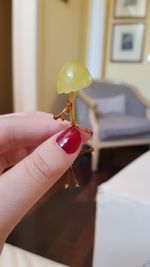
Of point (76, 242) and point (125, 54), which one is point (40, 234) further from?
point (125, 54)

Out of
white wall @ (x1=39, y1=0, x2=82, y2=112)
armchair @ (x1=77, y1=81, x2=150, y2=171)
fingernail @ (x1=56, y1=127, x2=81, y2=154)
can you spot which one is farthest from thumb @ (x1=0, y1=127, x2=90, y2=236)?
white wall @ (x1=39, y1=0, x2=82, y2=112)

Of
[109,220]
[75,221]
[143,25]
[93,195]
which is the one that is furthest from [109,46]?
[109,220]

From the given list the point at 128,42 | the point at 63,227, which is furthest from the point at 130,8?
the point at 63,227

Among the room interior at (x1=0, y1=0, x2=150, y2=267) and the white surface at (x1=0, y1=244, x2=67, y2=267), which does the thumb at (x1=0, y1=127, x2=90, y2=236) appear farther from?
the room interior at (x1=0, y1=0, x2=150, y2=267)

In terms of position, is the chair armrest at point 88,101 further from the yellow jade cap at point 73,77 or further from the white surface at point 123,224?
the yellow jade cap at point 73,77

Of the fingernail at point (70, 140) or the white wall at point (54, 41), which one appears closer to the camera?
the fingernail at point (70, 140)

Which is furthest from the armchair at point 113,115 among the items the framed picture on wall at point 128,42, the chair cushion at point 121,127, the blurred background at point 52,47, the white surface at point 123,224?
the white surface at point 123,224
